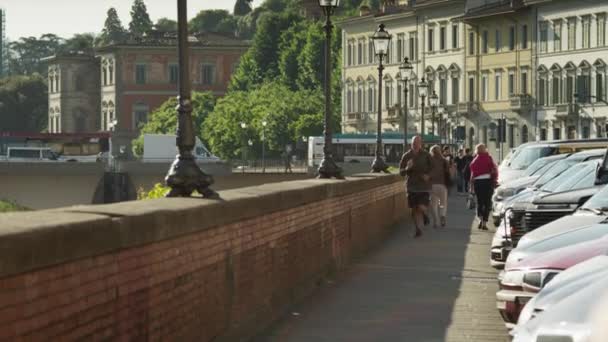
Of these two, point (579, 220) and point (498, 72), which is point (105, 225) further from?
point (498, 72)

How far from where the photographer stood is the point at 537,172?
37625 mm

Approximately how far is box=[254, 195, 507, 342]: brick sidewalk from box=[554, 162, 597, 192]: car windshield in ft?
4.88

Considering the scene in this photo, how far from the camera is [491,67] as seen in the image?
133625mm

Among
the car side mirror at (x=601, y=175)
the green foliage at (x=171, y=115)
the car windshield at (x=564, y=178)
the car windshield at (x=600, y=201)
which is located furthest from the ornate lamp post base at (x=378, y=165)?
the green foliage at (x=171, y=115)

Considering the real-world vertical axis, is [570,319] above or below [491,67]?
below

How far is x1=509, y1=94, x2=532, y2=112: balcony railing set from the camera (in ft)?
413

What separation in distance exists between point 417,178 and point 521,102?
92.0 meters

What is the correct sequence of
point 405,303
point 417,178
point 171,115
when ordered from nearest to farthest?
point 405,303 → point 417,178 → point 171,115

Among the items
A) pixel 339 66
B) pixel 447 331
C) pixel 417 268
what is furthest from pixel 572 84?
pixel 447 331

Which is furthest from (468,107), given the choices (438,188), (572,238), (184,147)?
(572,238)

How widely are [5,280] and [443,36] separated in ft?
437

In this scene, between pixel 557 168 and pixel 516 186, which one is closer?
pixel 557 168

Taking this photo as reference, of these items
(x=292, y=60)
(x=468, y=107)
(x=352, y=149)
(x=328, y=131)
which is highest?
(x=292, y=60)

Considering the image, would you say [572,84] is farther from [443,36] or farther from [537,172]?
[537,172]
